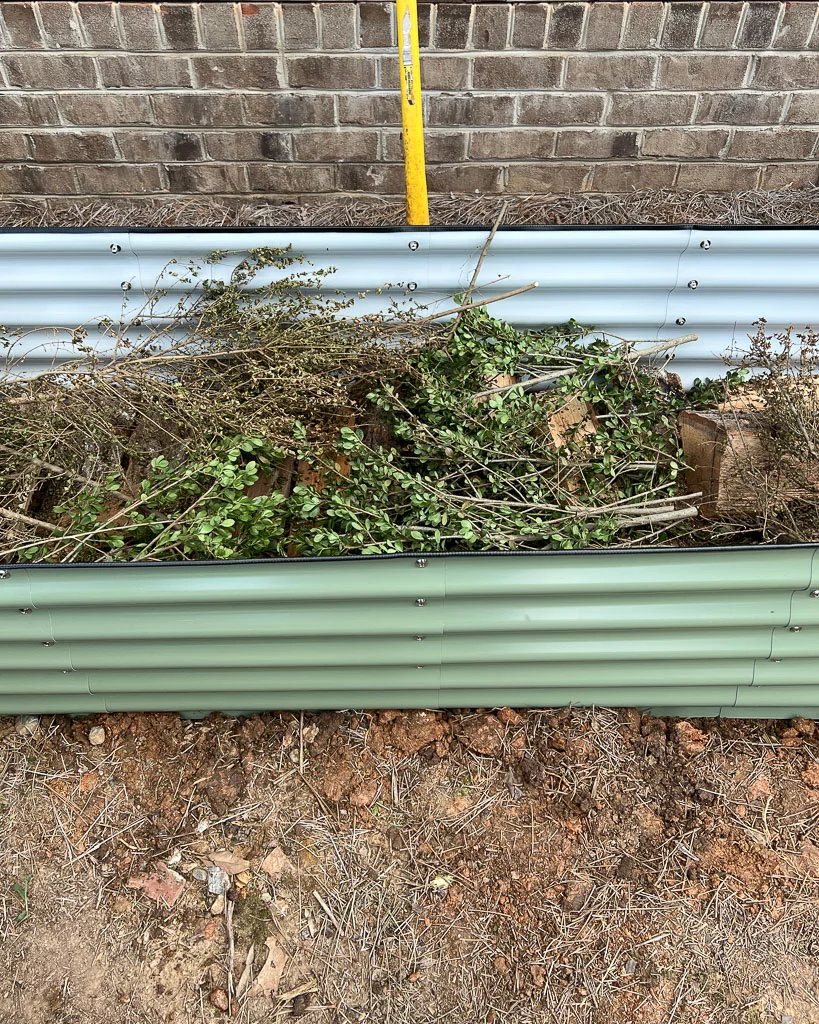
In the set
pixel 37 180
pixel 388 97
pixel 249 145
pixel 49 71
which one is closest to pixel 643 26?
pixel 388 97

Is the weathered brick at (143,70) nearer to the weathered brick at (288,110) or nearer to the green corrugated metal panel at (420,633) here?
the weathered brick at (288,110)

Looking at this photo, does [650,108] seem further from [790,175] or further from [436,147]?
[436,147]

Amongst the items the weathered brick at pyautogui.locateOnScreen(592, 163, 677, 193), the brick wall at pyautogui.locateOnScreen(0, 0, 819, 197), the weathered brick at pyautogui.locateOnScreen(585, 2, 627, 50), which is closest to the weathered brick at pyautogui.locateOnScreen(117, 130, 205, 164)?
the brick wall at pyautogui.locateOnScreen(0, 0, 819, 197)

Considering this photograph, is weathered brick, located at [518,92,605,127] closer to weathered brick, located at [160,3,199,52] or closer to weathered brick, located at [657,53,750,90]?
weathered brick, located at [657,53,750,90]

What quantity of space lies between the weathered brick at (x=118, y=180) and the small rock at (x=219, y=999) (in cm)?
325

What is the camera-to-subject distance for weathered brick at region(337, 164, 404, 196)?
3.21 meters

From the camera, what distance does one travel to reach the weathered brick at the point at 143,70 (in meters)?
2.97

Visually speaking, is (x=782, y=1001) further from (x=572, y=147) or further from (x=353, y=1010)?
(x=572, y=147)

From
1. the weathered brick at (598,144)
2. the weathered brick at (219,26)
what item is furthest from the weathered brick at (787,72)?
the weathered brick at (219,26)

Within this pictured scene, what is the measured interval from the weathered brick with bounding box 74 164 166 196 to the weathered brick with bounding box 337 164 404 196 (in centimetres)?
87

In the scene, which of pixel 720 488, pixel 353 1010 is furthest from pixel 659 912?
pixel 720 488

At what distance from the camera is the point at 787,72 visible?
3.03m

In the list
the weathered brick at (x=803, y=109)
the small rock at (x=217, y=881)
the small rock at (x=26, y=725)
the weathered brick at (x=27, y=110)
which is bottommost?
the small rock at (x=217, y=881)

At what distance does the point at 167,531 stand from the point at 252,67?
6.89 ft
